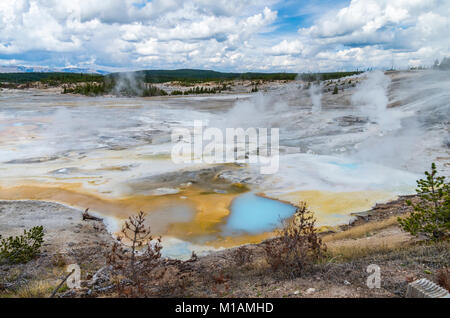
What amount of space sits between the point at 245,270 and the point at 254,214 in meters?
3.61

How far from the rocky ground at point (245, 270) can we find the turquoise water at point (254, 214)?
1.11 meters

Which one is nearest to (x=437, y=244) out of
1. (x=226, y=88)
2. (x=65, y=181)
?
(x=65, y=181)

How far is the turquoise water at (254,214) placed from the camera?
7.48 metres

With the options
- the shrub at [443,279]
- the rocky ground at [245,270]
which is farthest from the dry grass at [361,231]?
the shrub at [443,279]

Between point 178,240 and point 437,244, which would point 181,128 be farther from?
point 437,244

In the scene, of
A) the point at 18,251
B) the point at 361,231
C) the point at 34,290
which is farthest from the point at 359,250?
the point at 18,251

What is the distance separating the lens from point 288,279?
154 inches

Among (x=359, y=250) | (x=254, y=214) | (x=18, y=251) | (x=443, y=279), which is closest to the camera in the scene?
→ (x=443, y=279)

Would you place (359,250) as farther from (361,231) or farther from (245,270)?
(361,231)

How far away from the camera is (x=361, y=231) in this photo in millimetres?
6582

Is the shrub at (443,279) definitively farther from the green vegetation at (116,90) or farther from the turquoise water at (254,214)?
the green vegetation at (116,90)

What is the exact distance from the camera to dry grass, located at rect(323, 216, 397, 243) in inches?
251

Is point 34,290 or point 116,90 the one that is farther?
point 116,90
